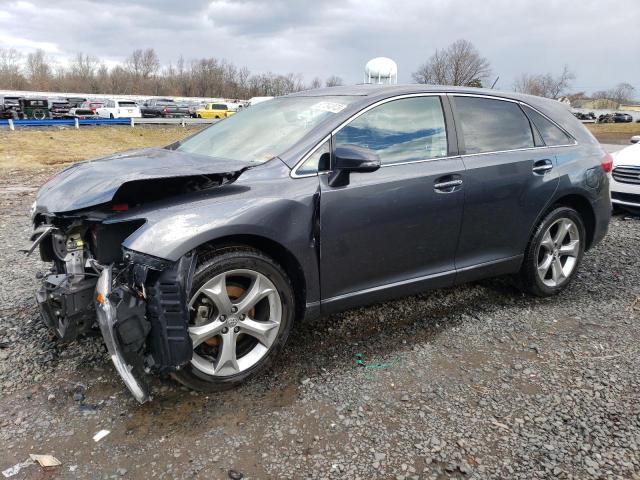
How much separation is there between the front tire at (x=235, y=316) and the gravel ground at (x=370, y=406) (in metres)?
0.16

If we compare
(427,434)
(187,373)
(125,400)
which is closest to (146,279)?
(187,373)

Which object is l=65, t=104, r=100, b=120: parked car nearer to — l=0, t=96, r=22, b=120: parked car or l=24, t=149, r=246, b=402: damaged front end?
l=0, t=96, r=22, b=120: parked car

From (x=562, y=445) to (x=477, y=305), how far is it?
1.74 m

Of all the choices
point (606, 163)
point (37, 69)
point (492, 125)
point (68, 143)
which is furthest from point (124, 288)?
point (37, 69)

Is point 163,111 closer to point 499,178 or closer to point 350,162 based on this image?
point 499,178

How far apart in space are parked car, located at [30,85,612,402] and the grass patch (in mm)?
12869

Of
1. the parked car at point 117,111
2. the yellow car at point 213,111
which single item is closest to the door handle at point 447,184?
the parked car at point 117,111

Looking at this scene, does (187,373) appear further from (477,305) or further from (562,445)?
(477,305)

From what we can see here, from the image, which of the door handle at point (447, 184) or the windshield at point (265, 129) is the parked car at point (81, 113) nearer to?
the windshield at point (265, 129)

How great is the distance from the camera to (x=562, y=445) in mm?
Result: 2355

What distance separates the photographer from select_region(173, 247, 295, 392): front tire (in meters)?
2.55

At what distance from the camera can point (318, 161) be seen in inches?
115

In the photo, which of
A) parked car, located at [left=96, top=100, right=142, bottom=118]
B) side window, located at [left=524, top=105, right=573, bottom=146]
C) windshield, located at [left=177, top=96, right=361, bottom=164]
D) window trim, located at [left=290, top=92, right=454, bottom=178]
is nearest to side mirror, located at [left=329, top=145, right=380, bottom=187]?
window trim, located at [left=290, top=92, right=454, bottom=178]

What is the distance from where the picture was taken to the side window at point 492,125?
Result: 139 inches
